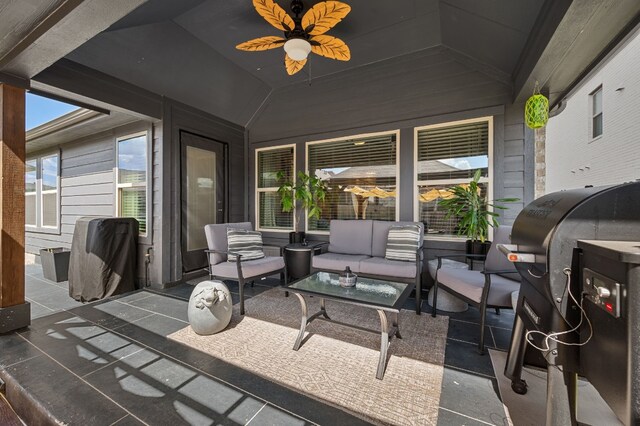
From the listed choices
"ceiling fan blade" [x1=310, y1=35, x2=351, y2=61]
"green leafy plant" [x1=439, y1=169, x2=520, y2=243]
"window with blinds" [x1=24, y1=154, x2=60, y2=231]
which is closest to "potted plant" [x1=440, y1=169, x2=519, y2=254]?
"green leafy plant" [x1=439, y1=169, x2=520, y2=243]

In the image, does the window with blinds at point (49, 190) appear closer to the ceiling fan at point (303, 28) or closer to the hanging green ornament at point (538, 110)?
the ceiling fan at point (303, 28)

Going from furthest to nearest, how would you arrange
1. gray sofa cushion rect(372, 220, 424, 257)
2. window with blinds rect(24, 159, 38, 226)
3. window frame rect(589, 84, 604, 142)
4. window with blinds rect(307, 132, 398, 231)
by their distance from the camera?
window with blinds rect(24, 159, 38, 226) → window frame rect(589, 84, 604, 142) → window with blinds rect(307, 132, 398, 231) → gray sofa cushion rect(372, 220, 424, 257)

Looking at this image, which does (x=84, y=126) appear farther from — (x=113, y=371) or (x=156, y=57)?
(x=113, y=371)

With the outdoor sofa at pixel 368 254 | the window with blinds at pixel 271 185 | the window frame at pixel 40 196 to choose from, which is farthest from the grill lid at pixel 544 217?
the window frame at pixel 40 196

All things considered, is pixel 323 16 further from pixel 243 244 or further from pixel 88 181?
pixel 88 181

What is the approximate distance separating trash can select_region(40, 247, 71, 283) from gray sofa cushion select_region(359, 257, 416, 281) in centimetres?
510

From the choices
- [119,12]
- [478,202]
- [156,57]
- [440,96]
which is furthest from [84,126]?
[478,202]

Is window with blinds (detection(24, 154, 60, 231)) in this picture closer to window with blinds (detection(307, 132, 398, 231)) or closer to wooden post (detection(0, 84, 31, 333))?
wooden post (detection(0, 84, 31, 333))

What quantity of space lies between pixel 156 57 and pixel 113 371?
3.50 m

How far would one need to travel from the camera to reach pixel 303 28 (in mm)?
2352

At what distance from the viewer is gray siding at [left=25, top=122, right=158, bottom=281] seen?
15.1 ft

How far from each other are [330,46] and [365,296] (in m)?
2.40

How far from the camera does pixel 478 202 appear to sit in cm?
319

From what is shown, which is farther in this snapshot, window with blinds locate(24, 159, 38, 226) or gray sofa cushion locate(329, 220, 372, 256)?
window with blinds locate(24, 159, 38, 226)
